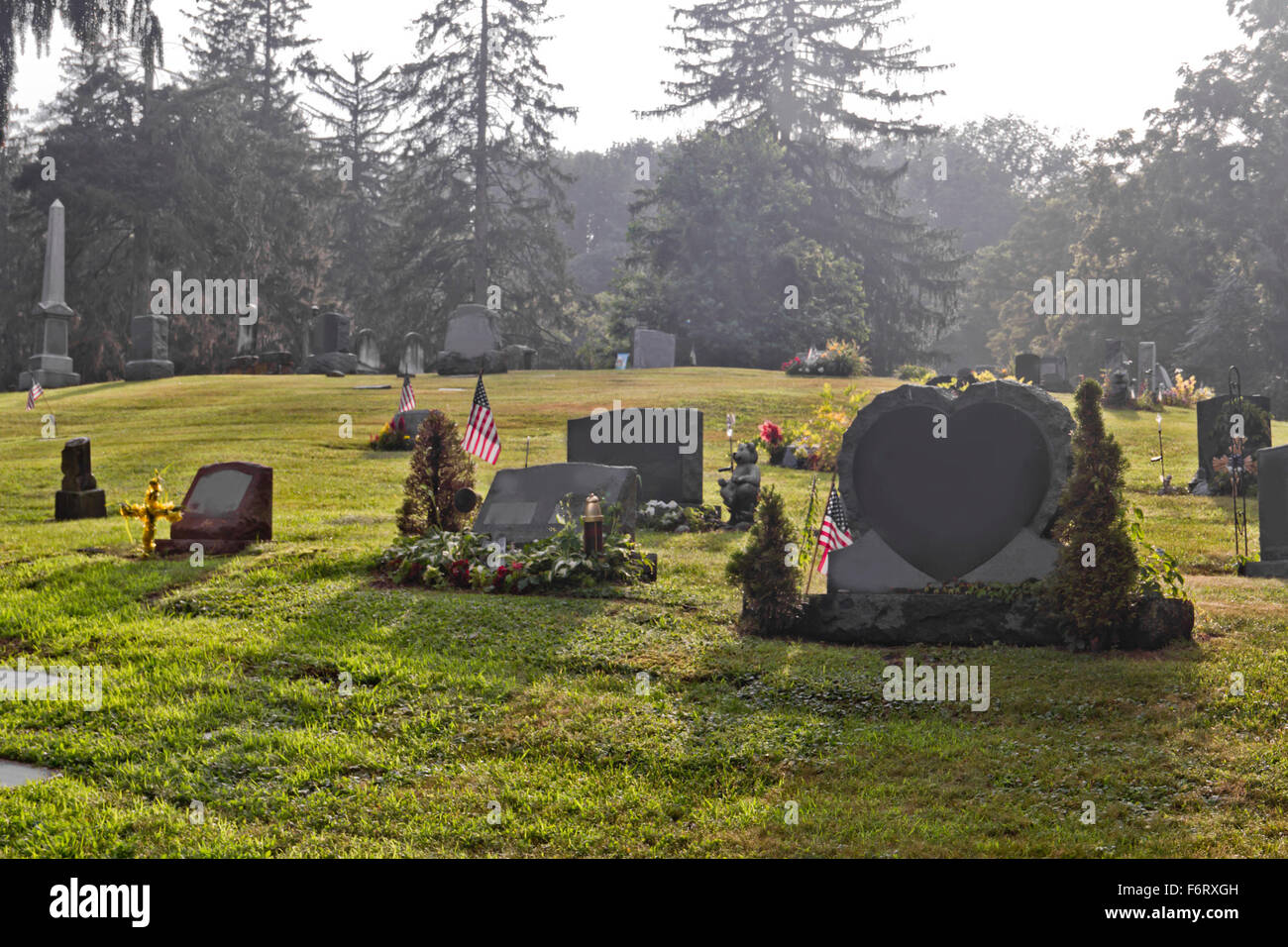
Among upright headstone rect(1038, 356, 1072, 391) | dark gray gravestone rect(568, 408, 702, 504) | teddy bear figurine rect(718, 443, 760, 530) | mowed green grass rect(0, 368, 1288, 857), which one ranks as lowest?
mowed green grass rect(0, 368, 1288, 857)

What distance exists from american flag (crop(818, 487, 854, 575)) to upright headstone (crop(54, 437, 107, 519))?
363 inches

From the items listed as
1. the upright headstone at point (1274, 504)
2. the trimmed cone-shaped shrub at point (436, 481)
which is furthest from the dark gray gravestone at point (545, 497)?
the upright headstone at point (1274, 504)

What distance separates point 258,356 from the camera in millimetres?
37438

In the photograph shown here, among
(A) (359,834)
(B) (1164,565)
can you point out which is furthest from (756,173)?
(A) (359,834)

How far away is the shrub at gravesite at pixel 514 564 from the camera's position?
9.41 m

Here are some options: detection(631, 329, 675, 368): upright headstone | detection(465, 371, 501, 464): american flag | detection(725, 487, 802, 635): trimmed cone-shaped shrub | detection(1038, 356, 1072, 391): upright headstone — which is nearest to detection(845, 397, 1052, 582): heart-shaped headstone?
detection(725, 487, 802, 635): trimmed cone-shaped shrub

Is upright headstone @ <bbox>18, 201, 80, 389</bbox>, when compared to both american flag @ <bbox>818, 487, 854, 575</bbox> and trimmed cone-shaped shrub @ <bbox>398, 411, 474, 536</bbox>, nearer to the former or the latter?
trimmed cone-shaped shrub @ <bbox>398, 411, 474, 536</bbox>

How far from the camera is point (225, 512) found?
1082 centimetres

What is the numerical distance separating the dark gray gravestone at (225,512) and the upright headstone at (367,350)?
26709 mm

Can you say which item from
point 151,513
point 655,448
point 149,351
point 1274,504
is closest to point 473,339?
point 149,351

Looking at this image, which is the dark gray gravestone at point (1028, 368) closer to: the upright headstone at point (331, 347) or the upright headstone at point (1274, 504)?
the upright headstone at point (1274, 504)

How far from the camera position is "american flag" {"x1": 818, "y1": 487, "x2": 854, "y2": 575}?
27.3 feet
